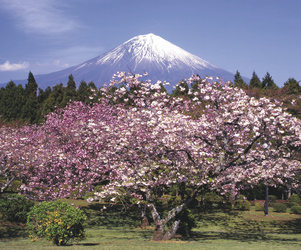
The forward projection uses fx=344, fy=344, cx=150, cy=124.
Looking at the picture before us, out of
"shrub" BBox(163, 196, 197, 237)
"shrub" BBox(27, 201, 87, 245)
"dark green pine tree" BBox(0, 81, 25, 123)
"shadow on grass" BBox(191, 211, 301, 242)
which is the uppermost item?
"dark green pine tree" BBox(0, 81, 25, 123)

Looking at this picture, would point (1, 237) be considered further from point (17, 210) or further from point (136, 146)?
point (136, 146)

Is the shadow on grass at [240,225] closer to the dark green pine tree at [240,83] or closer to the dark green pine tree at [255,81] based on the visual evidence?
the dark green pine tree at [240,83]

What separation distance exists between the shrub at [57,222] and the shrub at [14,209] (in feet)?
27.9

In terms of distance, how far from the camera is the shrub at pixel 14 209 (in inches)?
909

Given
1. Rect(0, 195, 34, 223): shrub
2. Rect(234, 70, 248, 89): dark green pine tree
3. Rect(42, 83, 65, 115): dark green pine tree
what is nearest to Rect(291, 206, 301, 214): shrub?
Rect(234, 70, 248, 89): dark green pine tree

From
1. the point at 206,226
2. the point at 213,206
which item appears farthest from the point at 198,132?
the point at 213,206

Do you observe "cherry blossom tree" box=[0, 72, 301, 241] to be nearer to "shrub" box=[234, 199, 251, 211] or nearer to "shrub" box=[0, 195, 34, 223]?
"shrub" box=[0, 195, 34, 223]

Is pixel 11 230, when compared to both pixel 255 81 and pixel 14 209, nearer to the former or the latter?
pixel 14 209

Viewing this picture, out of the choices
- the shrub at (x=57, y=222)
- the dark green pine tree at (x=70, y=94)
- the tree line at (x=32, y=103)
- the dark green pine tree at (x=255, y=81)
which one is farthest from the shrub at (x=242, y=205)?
the tree line at (x=32, y=103)

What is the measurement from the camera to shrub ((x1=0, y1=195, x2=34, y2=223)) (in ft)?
75.7

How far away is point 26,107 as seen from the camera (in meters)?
68.7

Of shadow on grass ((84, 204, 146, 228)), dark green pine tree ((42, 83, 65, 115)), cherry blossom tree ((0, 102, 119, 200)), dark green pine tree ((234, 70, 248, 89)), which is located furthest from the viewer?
dark green pine tree ((42, 83, 65, 115))

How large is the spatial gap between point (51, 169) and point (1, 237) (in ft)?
19.0

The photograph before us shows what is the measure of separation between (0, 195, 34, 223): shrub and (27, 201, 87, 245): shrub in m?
8.50
